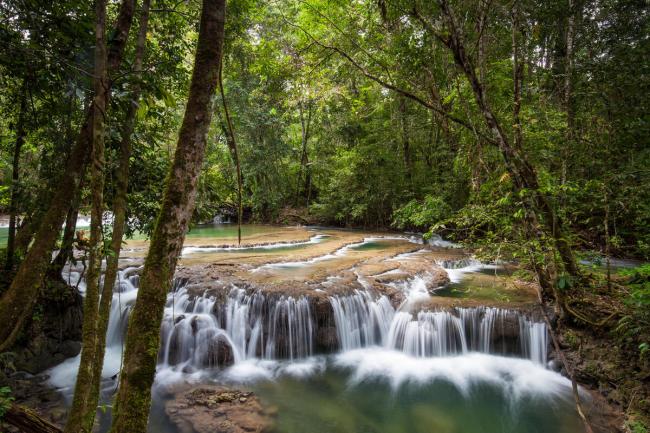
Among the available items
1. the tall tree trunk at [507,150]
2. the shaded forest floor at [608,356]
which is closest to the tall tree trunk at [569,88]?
the tall tree trunk at [507,150]

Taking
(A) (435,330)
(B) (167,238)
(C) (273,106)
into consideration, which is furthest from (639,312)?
(C) (273,106)

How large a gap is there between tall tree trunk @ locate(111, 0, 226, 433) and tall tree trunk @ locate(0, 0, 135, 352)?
1.89 m

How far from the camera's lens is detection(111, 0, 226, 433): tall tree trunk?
5.79 feet

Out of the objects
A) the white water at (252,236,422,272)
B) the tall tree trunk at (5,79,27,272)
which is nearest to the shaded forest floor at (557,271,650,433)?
the white water at (252,236,422,272)

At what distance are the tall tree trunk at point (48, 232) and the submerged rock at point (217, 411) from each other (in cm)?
240

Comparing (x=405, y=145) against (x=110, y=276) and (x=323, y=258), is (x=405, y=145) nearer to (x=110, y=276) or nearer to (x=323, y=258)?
(x=323, y=258)

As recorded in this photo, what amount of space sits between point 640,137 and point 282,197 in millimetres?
21401

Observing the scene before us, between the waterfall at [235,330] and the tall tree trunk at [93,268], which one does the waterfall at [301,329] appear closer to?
the waterfall at [235,330]

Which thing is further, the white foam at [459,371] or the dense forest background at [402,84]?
the white foam at [459,371]

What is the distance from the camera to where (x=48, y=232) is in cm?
338

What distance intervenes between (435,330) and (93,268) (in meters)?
6.54

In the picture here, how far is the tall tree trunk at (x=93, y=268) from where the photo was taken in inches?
80.2

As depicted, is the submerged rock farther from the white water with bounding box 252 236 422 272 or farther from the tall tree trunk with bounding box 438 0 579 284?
the tall tree trunk with bounding box 438 0 579 284

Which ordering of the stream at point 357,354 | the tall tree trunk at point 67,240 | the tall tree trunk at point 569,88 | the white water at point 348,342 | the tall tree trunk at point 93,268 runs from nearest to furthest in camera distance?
the tall tree trunk at point 93,268, the tall tree trunk at point 67,240, the stream at point 357,354, the tall tree trunk at point 569,88, the white water at point 348,342
